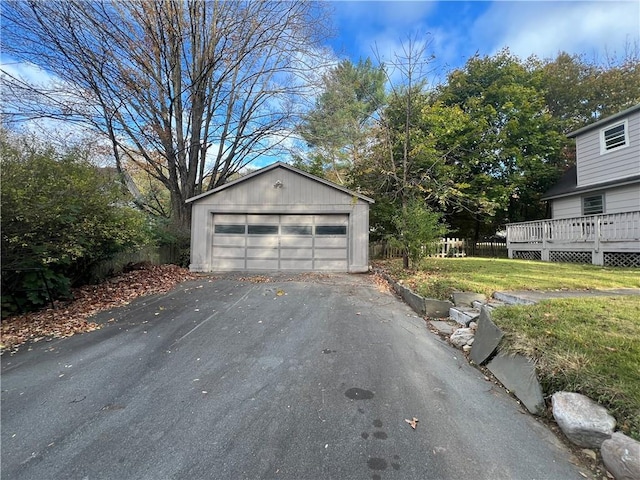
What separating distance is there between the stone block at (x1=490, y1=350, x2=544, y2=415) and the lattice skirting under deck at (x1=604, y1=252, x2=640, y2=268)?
28.8ft

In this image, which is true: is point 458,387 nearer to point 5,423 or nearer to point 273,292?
point 5,423

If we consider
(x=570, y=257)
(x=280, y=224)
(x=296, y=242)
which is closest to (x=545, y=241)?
(x=570, y=257)

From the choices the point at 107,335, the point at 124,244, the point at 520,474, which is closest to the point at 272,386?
the point at 520,474

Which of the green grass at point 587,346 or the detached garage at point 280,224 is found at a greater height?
the detached garage at point 280,224

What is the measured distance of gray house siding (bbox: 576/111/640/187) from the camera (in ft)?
34.4

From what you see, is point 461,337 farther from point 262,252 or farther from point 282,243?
point 262,252

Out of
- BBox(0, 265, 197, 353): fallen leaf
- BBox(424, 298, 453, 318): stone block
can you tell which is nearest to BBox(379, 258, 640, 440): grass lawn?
BBox(424, 298, 453, 318): stone block

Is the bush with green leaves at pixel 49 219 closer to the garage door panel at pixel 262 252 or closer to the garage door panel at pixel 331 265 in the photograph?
the garage door panel at pixel 262 252

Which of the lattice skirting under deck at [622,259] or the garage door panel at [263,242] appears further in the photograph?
the garage door panel at [263,242]

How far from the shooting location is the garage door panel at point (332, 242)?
10.7 m

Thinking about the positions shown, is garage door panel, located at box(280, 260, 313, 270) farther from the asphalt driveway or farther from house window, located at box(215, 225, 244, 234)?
the asphalt driveway

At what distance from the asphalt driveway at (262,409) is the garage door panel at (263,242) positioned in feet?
19.8

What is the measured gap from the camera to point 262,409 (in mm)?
2605

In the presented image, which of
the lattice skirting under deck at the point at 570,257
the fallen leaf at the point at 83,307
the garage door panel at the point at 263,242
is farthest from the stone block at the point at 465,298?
the lattice skirting under deck at the point at 570,257
